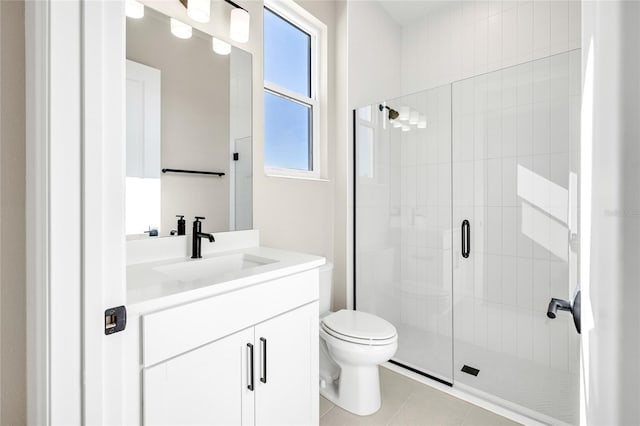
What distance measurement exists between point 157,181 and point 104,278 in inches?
35.6

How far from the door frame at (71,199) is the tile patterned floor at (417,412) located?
1339 millimetres

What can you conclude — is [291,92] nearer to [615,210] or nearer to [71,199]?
[71,199]

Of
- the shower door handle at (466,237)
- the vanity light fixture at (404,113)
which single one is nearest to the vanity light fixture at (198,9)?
the vanity light fixture at (404,113)

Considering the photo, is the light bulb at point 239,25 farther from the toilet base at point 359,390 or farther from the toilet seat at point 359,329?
the toilet base at point 359,390

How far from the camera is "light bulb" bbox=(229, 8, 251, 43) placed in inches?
65.8

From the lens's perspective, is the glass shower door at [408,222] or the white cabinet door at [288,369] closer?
the white cabinet door at [288,369]

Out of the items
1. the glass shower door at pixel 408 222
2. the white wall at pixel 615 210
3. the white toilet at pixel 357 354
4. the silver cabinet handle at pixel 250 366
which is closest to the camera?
the white wall at pixel 615 210

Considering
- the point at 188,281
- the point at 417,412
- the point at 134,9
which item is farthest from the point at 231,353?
the point at 134,9

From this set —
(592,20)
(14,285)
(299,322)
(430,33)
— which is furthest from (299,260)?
(430,33)

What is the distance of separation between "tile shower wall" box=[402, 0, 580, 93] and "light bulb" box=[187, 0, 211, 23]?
1.95 m

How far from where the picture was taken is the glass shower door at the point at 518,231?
67.6 inches

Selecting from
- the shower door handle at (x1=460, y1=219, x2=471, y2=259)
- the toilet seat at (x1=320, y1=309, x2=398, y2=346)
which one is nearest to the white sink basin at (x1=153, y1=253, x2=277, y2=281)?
the toilet seat at (x1=320, y1=309, x2=398, y2=346)

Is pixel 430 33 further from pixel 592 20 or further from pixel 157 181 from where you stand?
pixel 592 20

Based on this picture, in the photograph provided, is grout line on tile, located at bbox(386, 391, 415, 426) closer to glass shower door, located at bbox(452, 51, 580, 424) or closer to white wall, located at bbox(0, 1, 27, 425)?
glass shower door, located at bbox(452, 51, 580, 424)
